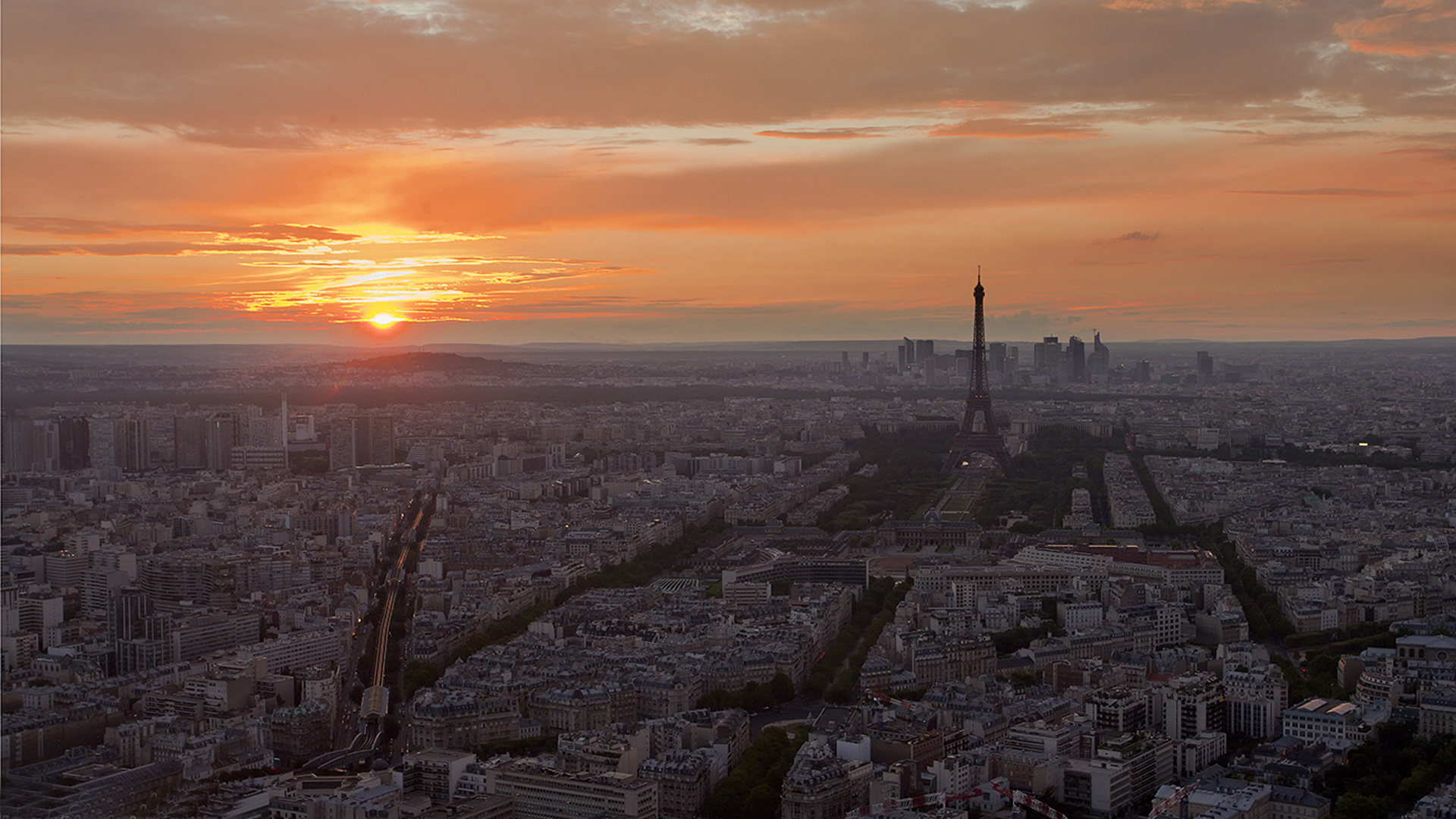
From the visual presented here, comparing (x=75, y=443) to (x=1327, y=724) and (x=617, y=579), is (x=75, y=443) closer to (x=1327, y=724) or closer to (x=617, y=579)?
(x=617, y=579)

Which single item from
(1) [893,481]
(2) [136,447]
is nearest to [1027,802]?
(1) [893,481]

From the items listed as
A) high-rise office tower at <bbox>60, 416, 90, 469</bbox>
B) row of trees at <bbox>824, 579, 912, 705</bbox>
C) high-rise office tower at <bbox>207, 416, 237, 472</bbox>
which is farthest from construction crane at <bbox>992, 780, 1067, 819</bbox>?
high-rise office tower at <bbox>207, 416, 237, 472</bbox>

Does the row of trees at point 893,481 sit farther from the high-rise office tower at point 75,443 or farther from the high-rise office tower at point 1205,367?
the high-rise office tower at point 1205,367

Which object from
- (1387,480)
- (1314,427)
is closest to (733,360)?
(1314,427)

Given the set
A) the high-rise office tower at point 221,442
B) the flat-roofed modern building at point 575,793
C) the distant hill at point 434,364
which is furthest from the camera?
the distant hill at point 434,364

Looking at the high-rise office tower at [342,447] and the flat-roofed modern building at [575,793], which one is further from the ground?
the high-rise office tower at [342,447]

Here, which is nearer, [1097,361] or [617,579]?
[617,579]

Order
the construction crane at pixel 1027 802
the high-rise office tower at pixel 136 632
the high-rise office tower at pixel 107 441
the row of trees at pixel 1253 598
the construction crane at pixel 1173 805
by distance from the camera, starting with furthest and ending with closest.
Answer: the high-rise office tower at pixel 107 441, the row of trees at pixel 1253 598, the high-rise office tower at pixel 136 632, the construction crane at pixel 1027 802, the construction crane at pixel 1173 805

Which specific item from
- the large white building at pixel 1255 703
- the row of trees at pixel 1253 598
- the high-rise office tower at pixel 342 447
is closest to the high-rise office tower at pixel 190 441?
the high-rise office tower at pixel 342 447
